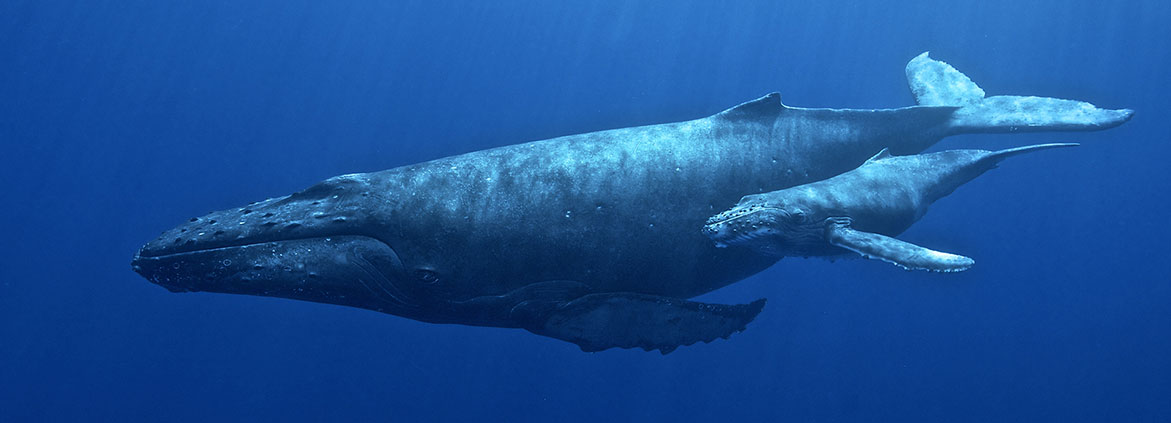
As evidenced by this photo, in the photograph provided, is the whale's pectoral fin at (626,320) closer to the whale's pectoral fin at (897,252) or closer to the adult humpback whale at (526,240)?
the adult humpback whale at (526,240)

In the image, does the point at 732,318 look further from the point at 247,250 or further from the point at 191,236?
the point at 191,236

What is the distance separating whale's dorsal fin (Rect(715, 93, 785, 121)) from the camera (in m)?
8.39

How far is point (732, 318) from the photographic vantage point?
24.1 feet

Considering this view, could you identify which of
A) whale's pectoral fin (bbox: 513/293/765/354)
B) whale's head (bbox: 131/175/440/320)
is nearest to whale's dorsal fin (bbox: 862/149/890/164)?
whale's pectoral fin (bbox: 513/293/765/354)

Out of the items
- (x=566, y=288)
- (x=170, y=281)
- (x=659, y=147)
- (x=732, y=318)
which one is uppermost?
(x=659, y=147)

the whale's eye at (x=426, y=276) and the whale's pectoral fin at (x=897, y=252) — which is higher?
the whale's eye at (x=426, y=276)

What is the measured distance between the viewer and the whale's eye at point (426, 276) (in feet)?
22.2

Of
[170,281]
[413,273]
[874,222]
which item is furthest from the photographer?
[874,222]

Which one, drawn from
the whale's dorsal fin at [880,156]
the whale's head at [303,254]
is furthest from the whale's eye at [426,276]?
the whale's dorsal fin at [880,156]

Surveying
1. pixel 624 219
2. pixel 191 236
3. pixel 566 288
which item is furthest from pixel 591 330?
pixel 191 236

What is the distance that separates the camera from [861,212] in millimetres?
7664

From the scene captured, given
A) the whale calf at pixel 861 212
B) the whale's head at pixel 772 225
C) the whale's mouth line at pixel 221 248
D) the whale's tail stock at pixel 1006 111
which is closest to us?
the whale's mouth line at pixel 221 248

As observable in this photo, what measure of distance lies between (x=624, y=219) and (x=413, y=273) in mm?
2280

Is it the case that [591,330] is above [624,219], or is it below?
below
